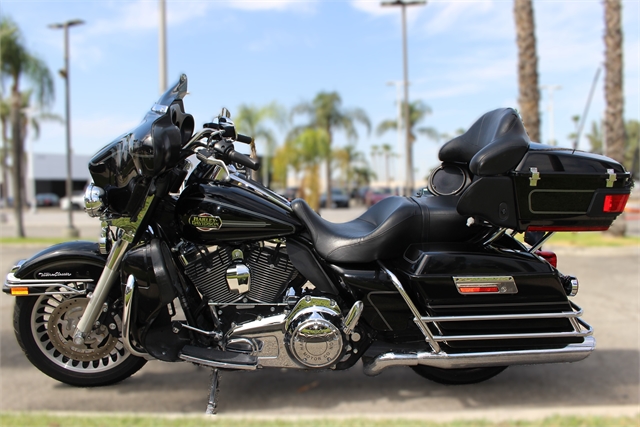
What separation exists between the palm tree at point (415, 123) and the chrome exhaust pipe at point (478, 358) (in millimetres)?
36020

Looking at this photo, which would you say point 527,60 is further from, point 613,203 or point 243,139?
point 243,139

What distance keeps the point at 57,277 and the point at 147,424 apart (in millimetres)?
3058

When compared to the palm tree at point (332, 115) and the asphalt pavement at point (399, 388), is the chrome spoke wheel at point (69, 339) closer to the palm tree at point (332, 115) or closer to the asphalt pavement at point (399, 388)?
the asphalt pavement at point (399, 388)

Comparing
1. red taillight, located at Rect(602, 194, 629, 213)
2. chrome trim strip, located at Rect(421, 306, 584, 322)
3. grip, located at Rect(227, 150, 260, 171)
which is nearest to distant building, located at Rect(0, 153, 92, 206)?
grip, located at Rect(227, 150, 260, 171)

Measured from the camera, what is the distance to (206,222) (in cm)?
284

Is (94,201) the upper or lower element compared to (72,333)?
upper

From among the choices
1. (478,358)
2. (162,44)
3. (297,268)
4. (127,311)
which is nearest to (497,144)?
(478,358)

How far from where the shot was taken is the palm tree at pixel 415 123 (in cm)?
3728

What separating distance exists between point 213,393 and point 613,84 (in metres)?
15.8

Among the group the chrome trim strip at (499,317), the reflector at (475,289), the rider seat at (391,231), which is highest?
the rider seat at (391,231)

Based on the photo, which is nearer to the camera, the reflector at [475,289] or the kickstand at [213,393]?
the kickstand at [213,393]

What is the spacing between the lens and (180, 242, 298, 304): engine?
9.46 ft

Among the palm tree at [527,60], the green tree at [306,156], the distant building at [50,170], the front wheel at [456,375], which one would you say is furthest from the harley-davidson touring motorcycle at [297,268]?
the distant building at [50,170]

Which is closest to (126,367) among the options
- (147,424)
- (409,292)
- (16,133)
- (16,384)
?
(409,292)
